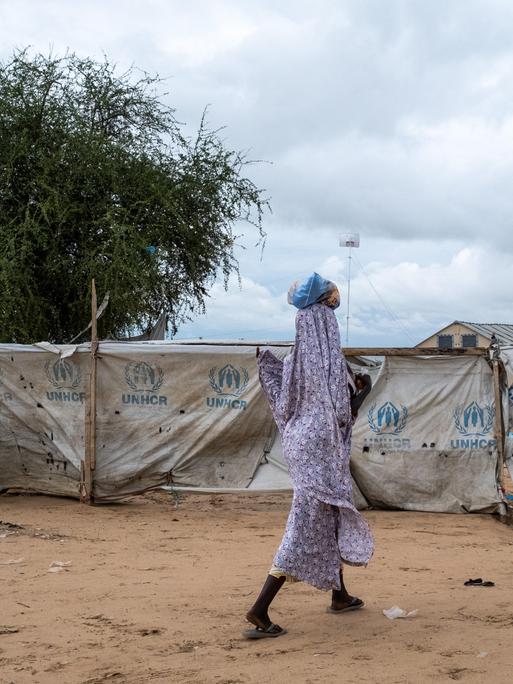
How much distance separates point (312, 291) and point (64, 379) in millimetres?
5695

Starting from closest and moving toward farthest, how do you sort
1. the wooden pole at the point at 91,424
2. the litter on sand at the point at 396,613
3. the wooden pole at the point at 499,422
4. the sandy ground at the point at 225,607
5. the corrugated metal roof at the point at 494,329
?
the sandy ground at the point at 225,607, the litter on sand at the point at 396,613, the wooden pole at the point at 499,422, the wooden pole at the point at 91,424, the corrugated metal roof at the point at 494,329

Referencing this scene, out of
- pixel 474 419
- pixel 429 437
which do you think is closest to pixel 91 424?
pixel 429 437

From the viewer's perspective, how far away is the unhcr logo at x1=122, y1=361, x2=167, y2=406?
9641 millimetres

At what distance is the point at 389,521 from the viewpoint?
8.84 m

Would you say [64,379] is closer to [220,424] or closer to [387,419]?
[220,424]

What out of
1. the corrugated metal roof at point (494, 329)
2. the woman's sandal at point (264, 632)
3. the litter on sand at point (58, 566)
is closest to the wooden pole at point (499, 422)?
the litter on sand at point (58, 566)

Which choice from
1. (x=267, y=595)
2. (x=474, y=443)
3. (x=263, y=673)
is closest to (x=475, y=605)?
(x=267, y=595)

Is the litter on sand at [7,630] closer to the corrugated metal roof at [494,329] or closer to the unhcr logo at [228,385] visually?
the unhcr logo at [228,385]

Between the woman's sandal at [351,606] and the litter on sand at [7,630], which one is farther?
the woman's sandal at [351,606]

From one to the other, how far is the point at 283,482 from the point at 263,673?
5475mm

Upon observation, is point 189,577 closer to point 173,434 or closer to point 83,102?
point 173,434

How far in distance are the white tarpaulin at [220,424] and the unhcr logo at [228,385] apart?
1 cm

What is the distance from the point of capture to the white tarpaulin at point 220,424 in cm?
931

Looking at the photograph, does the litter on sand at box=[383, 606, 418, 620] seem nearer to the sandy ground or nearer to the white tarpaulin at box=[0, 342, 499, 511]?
the sandy ground
